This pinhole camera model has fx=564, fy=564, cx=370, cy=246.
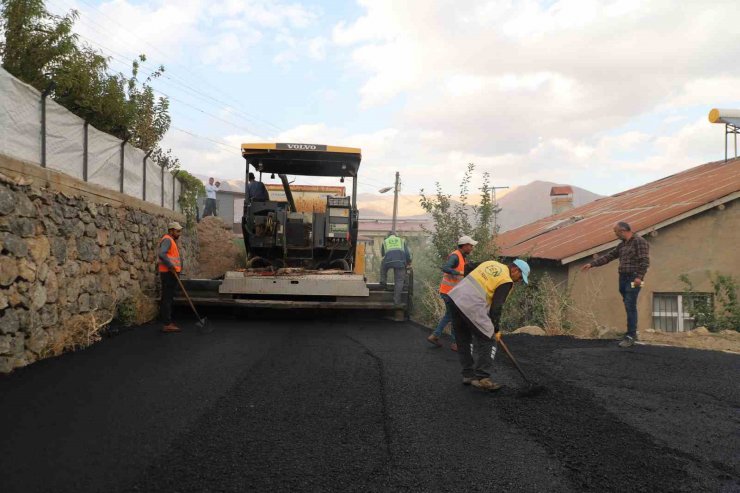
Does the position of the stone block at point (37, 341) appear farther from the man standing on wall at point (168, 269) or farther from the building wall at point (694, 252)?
the building wall at point (694, 252)

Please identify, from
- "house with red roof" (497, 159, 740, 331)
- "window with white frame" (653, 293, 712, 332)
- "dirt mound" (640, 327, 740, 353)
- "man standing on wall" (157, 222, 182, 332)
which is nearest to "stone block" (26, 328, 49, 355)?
"man standing on wall" (157, 222, 182, 332)

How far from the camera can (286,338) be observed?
739 centimetres

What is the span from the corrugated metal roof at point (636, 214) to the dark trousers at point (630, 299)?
4.36m

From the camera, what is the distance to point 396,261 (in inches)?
364

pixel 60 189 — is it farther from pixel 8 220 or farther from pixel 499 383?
pixel 499 383

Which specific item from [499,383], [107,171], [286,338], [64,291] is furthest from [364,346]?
[107,171]

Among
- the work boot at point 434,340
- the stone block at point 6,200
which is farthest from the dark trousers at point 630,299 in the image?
the stone block at point 6,200

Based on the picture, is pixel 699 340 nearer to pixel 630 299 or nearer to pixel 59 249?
pixel 630 299

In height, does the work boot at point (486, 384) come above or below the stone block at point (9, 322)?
below

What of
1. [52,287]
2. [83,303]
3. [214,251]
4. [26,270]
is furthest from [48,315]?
[214,251]

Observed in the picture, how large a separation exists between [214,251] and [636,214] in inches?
413

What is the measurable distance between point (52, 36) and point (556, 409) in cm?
881

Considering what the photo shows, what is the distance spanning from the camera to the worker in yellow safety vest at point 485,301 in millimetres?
4832

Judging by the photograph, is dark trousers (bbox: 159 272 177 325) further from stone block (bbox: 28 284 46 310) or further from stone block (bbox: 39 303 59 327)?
stone block (bbox: 28 284 46 310)
